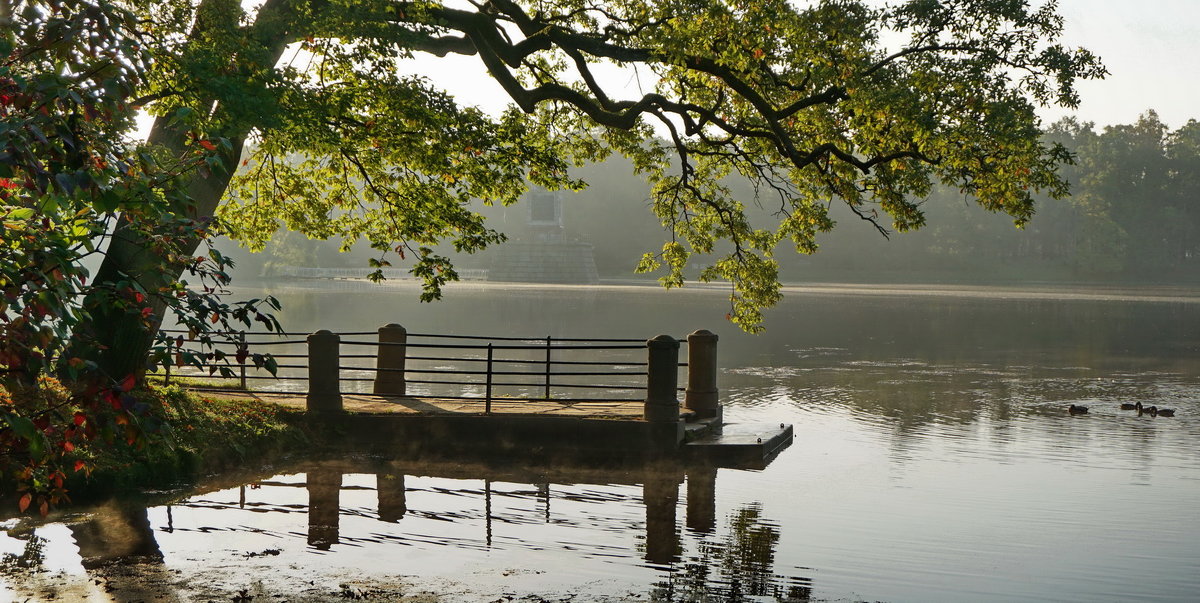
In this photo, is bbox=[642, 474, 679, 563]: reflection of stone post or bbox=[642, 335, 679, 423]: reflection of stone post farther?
bbox=[642, 335, 679, 423]: reflection of stone post

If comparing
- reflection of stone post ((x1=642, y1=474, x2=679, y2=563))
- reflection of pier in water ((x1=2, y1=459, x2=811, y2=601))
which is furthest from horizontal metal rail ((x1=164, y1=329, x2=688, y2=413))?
reflection of stone post ((x1=642, y1=474, x2=679, y2=563))

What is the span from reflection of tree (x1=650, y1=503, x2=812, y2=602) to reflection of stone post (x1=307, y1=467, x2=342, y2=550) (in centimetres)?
337

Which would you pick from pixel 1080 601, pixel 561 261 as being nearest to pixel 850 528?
pixel 1080 601

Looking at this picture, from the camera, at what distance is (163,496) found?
12.4m

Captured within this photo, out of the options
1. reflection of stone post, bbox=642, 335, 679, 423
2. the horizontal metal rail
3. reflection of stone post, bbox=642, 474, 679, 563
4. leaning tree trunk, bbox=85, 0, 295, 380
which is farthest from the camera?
the horizontal metal rail

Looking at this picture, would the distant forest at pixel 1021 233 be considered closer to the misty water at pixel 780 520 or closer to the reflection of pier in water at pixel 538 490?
the misty water at pixel 780 520

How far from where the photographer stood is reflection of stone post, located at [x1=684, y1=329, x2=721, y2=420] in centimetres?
1708

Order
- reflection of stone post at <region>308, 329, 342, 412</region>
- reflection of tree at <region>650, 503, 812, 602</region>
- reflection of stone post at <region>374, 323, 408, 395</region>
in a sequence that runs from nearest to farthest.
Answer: reflection of tree at <region>650, 503, 812, 602</region>
reflection of stone post at <region>308, 329, 342, 412</region>
reflection of stone post at <region>374, 323, 408, 395</region>

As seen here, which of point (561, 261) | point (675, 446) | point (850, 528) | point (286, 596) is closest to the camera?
point (286, 596)

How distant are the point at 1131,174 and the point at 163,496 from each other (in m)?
107

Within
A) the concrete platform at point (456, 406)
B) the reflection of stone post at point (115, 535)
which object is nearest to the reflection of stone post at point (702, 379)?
the concrete platform at point (456, 406)

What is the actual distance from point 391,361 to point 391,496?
581 cm

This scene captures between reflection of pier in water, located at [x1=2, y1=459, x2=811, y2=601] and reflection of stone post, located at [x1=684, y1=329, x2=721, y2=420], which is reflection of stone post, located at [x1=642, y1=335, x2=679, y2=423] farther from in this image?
reflection of stone post, located at [x1=684, y1=329, x2=721, y2=420]

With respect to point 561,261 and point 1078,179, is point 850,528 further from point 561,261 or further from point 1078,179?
point 1078,179
